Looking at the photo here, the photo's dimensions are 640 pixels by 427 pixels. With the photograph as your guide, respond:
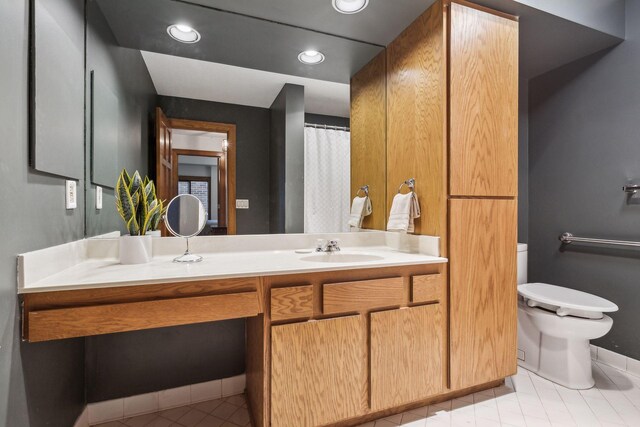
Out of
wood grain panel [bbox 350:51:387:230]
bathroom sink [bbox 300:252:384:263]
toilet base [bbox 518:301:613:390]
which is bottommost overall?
toilet base [bbox 518:301:613:390]

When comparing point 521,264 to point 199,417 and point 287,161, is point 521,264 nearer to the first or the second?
point 287,161

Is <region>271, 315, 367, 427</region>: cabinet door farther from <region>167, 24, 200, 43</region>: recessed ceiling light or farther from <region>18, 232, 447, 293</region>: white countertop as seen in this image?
<region>167, 24, 200, 43</region>: recessed ceiling light

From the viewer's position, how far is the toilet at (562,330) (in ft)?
5.57

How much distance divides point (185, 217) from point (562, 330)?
213 cm

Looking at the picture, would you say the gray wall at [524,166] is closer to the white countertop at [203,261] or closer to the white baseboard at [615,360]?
the white baseboard at [615,360]

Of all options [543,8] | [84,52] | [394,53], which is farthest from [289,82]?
[543,8]

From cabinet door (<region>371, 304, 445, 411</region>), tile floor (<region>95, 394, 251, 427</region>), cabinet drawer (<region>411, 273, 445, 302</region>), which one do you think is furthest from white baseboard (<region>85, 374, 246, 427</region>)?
cabinet drawer (<region>411, 273, 445, 302</region>)

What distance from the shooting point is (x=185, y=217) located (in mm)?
1521

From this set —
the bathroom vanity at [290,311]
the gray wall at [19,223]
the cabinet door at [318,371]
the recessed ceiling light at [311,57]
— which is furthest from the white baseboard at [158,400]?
the recessed ceiling light at [311,57]

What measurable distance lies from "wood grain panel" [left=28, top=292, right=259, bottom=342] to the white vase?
0.36 metres

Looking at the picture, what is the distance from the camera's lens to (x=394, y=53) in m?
1.96

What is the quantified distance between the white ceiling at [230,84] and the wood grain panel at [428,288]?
1190 mm

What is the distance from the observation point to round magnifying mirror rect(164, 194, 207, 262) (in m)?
1.49

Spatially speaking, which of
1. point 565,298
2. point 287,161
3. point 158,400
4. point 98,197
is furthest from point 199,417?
point 565,298
